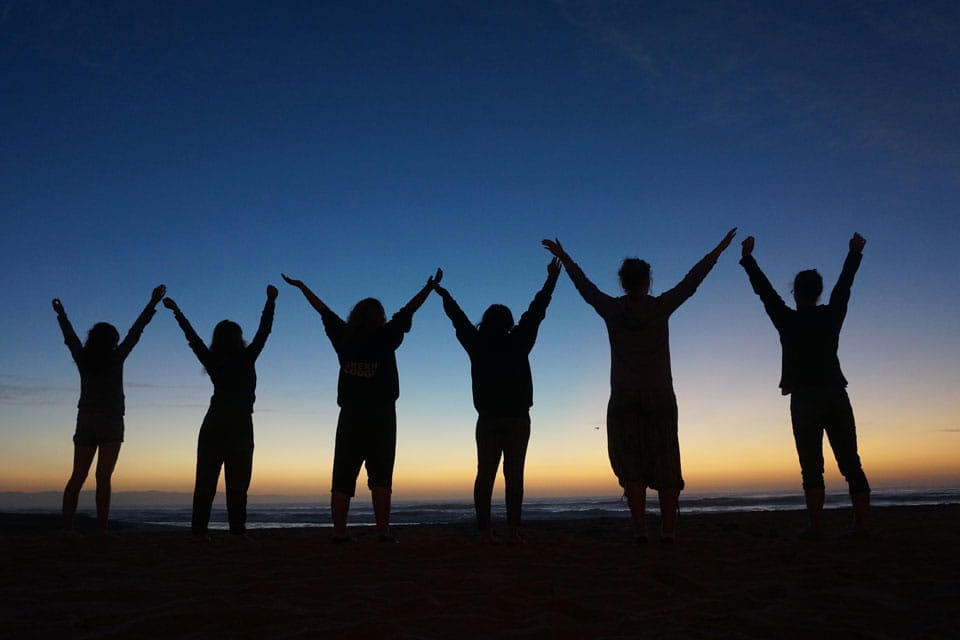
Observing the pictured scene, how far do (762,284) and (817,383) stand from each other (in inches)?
36.5

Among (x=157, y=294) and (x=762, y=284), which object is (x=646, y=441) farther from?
(x=157, y=294)

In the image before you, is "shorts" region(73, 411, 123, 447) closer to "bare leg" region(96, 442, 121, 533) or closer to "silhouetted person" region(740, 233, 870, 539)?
"bare leg" region(96, 442, 121, 533)

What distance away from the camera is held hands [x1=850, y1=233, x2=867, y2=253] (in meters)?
5.66

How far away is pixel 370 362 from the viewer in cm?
574

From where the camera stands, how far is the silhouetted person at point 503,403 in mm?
5543

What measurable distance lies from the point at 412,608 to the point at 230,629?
2.60 feet

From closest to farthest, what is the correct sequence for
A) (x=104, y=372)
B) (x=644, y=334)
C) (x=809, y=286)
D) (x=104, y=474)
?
(x=644, y=334) < (x=809, y=286) < (x=104, y=474) < (x=104, y=372)

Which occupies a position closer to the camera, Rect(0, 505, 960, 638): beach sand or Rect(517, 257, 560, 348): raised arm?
Rect(0, 505, 960, 638): beach sand

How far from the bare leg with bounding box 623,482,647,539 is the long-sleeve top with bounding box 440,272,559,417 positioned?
106cm

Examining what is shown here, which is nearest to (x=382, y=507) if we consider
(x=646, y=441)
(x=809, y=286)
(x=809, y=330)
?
(x=646, y=441)

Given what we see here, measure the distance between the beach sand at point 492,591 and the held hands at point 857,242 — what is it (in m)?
2.39

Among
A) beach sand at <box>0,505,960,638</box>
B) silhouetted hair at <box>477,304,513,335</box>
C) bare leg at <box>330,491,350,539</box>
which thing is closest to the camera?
beach sand at <box>0,505,960,638</box>

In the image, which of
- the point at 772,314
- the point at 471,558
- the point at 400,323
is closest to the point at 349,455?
the point at 400,323

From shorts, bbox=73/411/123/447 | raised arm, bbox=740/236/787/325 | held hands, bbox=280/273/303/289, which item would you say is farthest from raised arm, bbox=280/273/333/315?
raised arm, bbox=740/236/787/325
